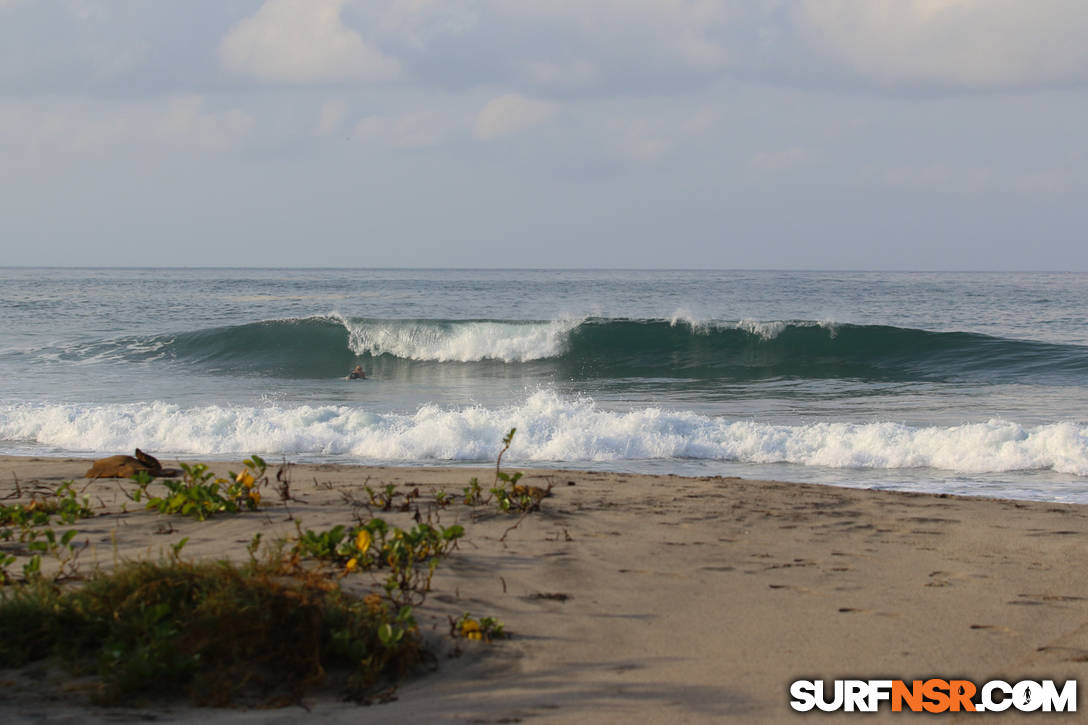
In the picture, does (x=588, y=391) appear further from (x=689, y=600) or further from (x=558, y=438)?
(x=689, y=600)

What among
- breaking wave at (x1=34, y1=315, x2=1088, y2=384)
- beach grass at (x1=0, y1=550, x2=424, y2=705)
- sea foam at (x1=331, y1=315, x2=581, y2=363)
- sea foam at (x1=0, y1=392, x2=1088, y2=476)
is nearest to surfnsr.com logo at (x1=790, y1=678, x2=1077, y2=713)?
beach grass at (x1=0, y1=550, x2=424, y2=705)

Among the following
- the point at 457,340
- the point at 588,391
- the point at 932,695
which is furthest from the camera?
the point at 457,340

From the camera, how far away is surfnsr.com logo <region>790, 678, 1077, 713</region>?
3.09 meters

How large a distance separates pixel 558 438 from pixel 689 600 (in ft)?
18.6

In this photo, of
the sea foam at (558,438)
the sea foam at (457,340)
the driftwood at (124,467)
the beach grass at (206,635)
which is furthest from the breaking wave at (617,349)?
the beach grass at (206,635)

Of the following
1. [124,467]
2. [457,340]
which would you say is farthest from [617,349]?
[124,467]

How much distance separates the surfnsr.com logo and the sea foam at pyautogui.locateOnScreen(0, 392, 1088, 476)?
599cm

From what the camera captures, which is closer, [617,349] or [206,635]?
[206,635]

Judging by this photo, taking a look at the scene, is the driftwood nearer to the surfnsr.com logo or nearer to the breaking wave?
the surfnsr.com logo

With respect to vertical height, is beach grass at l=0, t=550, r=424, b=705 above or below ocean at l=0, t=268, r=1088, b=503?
above

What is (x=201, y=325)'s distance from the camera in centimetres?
2884

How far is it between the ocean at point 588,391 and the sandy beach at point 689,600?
267 cm

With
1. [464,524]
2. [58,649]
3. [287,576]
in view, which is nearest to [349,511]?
[464,524]

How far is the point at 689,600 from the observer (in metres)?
4.04
